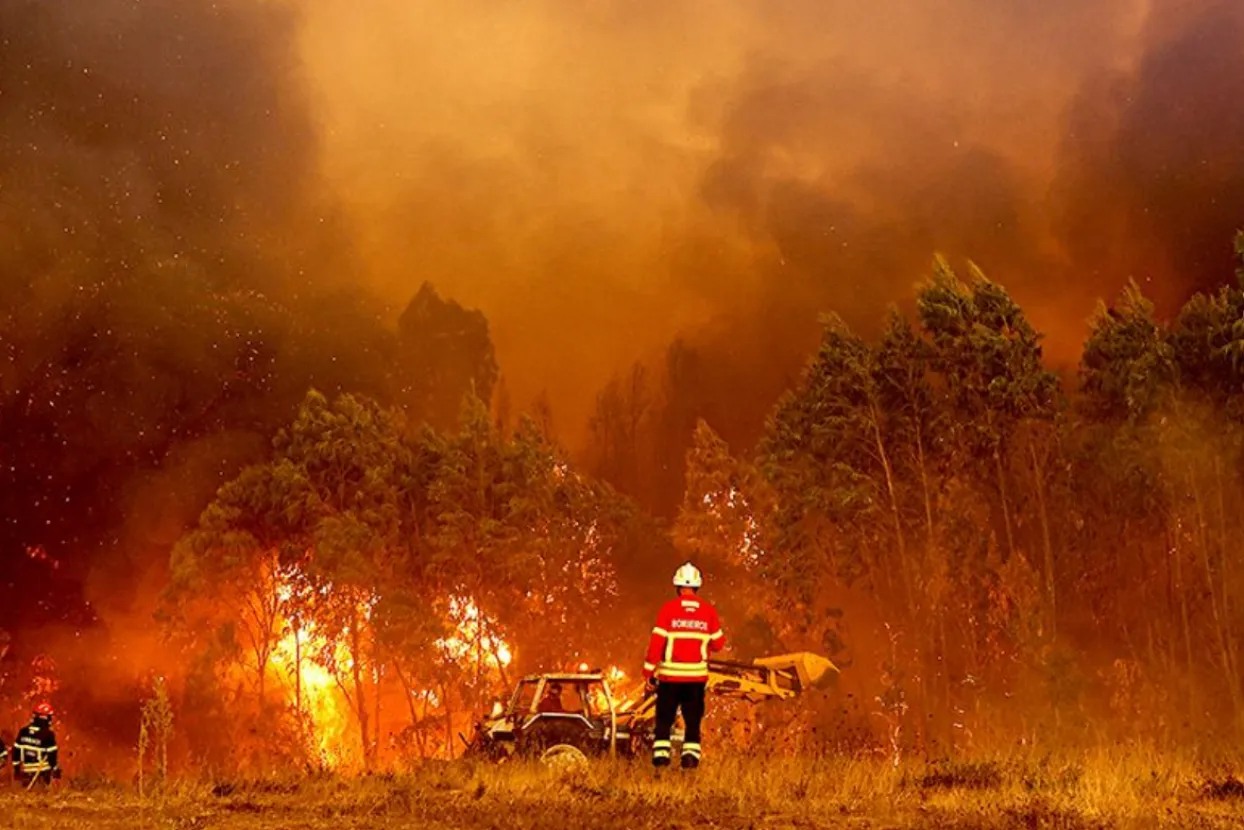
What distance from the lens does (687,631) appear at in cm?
1201

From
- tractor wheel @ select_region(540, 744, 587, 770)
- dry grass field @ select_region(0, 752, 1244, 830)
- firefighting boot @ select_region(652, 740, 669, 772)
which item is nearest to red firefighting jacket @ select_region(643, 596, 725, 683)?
firefighting boot @ select_region(652, 740, 669, 772)

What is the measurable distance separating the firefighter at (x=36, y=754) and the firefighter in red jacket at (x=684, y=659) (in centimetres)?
773

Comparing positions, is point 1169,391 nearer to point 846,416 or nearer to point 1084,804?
point 846,416

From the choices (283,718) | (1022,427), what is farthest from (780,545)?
(283,718)

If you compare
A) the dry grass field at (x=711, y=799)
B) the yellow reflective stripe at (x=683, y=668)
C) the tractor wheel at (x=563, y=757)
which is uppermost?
the yellow reflective stripe at (x=683, y=668)

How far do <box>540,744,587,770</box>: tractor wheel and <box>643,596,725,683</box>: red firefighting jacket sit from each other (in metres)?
1.60

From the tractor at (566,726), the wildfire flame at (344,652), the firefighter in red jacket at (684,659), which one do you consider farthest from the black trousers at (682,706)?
the wildfire flame at (344,652)

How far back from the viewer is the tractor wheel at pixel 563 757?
12.7m

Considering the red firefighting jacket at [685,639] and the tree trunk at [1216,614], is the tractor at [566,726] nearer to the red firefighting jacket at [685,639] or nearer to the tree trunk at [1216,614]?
the red firefighting jacket at [685,639]

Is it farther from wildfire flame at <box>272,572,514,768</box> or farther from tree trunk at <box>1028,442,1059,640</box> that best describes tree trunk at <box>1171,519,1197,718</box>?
wildfire flame at <box>272,572,514,768</box>

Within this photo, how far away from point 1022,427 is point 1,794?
1081 inches

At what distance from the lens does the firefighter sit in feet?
47.5

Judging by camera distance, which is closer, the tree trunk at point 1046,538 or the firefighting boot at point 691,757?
the firefighting boot at point 691,757

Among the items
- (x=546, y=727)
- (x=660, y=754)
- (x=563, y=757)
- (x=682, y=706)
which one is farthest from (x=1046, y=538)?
(x=660, y=754)
